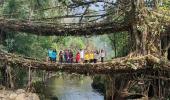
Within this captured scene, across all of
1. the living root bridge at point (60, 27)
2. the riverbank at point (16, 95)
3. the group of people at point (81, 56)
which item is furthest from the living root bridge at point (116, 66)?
the group of people at point (81, 56)

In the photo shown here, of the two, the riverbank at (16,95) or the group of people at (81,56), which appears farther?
the group of people at (81,56)

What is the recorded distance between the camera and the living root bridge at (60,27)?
66.3ft

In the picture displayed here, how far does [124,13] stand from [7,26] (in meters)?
6.22

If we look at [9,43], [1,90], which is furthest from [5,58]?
[9,43]

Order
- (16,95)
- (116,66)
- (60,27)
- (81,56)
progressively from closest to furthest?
1. (116,66)
2. (60,27)
3. (16,95)
4. (81,56)

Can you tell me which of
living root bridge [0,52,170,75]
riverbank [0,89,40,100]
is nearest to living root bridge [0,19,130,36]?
living root bridge [0,52,170,75]

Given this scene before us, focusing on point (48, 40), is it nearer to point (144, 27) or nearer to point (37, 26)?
point (37, 26)

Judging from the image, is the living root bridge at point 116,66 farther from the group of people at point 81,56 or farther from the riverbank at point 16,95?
the group of people at point 81,56

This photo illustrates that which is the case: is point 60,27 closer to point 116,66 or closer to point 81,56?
point 81,56

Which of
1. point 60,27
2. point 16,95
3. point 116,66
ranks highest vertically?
point 60,27

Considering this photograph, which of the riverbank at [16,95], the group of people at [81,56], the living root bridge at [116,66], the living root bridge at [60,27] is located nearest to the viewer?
the living root bridge at [116,66]

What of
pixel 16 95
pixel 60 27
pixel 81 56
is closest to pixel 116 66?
pixel 60 27

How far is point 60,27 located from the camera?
2114 cm

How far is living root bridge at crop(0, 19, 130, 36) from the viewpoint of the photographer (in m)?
20.2
